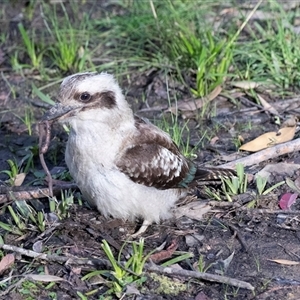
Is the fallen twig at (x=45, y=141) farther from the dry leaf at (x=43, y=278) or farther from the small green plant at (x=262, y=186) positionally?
the small green plant at (x=262, y=186)

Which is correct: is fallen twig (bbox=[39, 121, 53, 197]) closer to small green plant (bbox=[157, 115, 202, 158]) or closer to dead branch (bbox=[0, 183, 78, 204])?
dead branch (bbox=[0, 183, 78, 204])

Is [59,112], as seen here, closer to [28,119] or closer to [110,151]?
[110,151]

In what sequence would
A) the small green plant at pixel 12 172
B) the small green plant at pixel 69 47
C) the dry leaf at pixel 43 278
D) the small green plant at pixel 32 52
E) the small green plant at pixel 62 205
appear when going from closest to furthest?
the dry leaf at pixel 43 278
the small green plant at pixel 62 205
the small green plant at pixel 12 172
the small green plant at pixel 69 47
the small green plant at pixel 32 52

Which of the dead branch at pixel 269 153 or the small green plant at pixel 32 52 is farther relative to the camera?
the small green plant at pixel 32 52

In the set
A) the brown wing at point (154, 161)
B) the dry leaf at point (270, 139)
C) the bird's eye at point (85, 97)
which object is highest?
the bird's eye at point (85, 97)

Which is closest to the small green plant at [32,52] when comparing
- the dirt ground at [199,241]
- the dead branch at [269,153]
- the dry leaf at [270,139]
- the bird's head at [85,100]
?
the dirt ground at [199,241]

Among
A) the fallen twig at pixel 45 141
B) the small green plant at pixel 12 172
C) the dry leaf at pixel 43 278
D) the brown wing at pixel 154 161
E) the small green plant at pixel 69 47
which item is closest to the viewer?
the dry leaf at pixel 43 278
